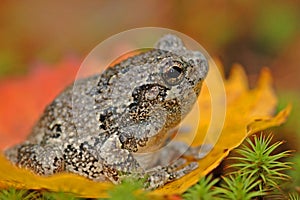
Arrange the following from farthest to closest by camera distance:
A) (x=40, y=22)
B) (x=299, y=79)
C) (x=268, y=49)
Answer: (x=40, y=22), (x=268, y=49), (x=299, y=79)

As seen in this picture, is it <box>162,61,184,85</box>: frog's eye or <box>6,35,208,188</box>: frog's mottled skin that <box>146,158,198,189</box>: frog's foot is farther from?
<box>162,61,184,85</box>: frog's eye

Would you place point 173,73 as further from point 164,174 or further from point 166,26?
point 166,26

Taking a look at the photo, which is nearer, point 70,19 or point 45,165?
point 45,165

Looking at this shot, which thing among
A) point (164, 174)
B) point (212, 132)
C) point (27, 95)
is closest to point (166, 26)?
point (27, 95)

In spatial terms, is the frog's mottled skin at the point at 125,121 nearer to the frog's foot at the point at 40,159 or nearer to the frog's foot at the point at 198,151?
the frog's foot at the point at 40,159

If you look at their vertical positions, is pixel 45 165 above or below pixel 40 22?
below

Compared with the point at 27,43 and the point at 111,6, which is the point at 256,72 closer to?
the point at 111,6

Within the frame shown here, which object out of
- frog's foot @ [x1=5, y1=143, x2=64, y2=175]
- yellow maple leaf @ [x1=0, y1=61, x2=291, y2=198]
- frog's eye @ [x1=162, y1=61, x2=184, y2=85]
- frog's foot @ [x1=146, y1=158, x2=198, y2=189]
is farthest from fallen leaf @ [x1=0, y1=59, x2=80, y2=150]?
frog's eye @ [x1=162, y1=61, x2=184, y2=85]

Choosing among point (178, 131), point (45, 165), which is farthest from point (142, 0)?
point (45, 165)
